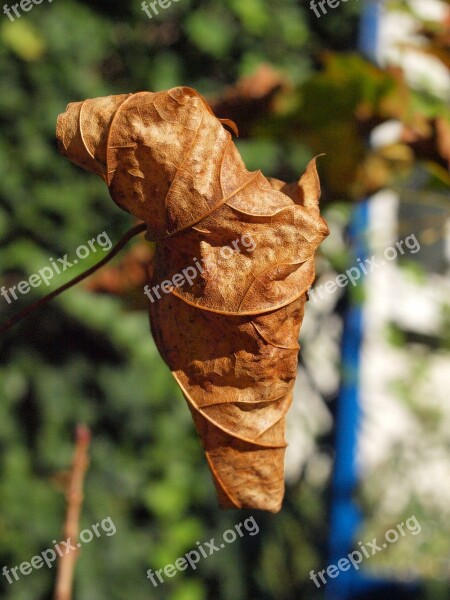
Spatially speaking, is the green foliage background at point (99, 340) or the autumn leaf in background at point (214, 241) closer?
the autumn leaf in background at point (214, 241)

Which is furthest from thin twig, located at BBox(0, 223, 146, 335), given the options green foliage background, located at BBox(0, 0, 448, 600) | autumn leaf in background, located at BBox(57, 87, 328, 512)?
green foliage background, located at BBox(0, 0, 448, 600)

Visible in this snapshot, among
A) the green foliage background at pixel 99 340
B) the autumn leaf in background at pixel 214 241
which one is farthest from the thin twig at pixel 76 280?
the green foliage background at pixel 99 340

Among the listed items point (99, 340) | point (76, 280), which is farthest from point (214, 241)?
point (99, 340)

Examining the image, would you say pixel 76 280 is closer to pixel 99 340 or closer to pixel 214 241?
pixel 214 241

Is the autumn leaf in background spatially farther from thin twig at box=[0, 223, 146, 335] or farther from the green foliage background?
the green foliage background

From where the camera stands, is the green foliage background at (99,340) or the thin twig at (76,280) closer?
the thin twig at (76,280)

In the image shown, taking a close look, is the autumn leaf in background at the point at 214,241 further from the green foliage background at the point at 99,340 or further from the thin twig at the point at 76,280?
the green foliage background at the point at 99,340

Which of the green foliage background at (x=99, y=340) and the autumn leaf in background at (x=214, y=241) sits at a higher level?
the autumn leaf in background at (x=214, y=241)
